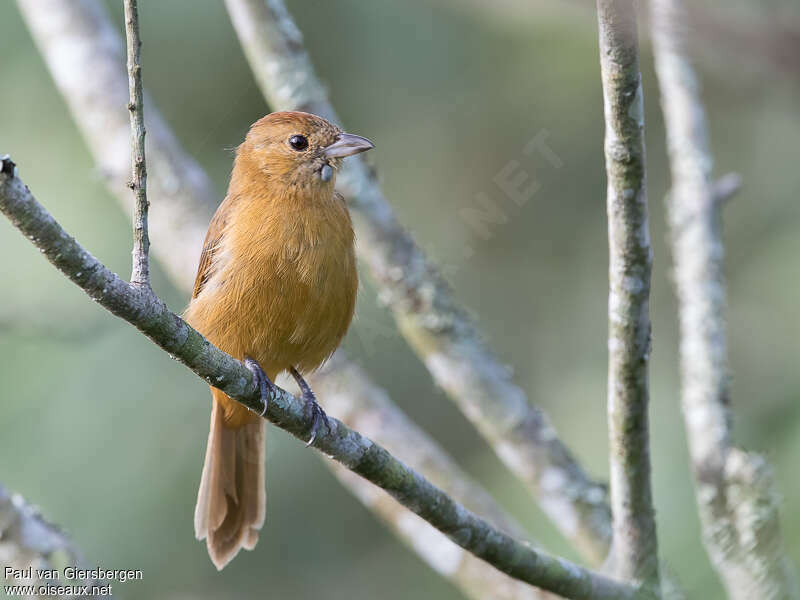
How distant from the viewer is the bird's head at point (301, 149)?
3.81 metres

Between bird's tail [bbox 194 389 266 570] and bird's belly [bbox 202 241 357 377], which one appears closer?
bird's belly [bbox 202 241 357 377]

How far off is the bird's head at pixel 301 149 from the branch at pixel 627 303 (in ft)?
4.15

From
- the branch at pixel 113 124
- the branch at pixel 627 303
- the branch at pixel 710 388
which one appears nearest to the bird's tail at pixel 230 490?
the branch at pixel 113 124

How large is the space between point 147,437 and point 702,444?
273cm

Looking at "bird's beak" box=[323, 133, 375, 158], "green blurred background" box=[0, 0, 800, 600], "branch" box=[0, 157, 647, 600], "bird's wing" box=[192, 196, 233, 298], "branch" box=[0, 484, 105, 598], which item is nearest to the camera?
"branch" box=[0, 157, 647, 600]

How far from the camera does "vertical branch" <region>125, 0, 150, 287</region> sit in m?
2.27

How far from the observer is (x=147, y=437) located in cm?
498

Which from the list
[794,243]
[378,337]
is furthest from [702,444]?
[378,337]

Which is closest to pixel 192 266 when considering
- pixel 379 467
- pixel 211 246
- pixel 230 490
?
pixel 211 246

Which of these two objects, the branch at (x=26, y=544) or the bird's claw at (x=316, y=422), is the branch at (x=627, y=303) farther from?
the branch at (x=26, y=544)

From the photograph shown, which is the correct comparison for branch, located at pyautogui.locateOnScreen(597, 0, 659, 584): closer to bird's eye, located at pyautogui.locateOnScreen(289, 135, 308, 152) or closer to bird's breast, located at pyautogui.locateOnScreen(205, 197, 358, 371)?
bird's breast, located at pyautogui.locateOnScreen(205, 197, 358, 371)

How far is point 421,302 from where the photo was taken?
438 cm

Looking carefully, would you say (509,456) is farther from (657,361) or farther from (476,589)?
(657,361)

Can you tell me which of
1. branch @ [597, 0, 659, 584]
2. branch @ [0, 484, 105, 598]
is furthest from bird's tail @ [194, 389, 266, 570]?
branch @ [597, 0, 659, 584]
